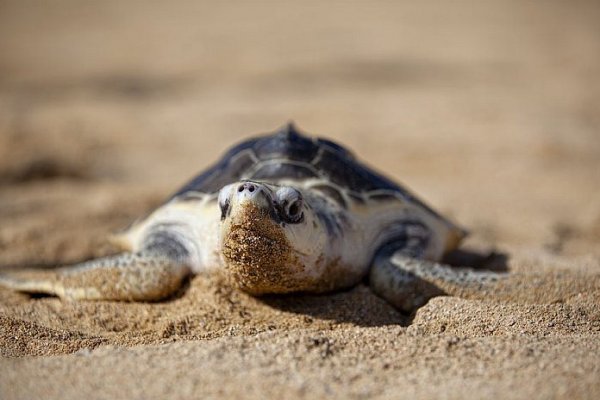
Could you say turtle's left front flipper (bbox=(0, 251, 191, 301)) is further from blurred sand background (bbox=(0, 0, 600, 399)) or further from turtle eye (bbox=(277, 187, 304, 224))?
turtle eye (bbox=(277, 187, 304, 224))

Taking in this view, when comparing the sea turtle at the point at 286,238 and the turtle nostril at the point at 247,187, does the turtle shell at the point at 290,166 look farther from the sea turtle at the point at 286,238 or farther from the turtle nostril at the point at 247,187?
the turtle nostril at the point at 247,187

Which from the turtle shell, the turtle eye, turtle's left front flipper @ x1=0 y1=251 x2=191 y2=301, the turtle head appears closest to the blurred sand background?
turtle's left front flipper @ x1=0 y1=251 x2=191 y2=301

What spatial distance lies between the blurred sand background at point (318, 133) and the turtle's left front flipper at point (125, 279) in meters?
0.07

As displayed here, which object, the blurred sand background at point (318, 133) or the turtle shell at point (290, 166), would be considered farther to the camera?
the turtle shell at point (290, 166)

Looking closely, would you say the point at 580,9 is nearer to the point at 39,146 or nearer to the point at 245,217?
the point at 39,146

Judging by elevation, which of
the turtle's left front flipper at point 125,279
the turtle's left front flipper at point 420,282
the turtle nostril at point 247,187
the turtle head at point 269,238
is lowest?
the turtle's left front flipper at point 125,279

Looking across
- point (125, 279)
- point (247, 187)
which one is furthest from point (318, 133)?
point (247, 187)

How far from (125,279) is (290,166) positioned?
93cm

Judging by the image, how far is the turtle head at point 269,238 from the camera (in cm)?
226

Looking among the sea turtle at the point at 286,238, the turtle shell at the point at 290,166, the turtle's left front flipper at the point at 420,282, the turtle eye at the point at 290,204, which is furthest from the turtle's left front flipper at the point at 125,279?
the turtle's left front flipper at the point at 420,282

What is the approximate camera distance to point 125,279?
2.92 m

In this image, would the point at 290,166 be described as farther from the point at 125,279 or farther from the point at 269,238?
the point at 125,279

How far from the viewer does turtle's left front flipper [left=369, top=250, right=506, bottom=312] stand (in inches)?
109

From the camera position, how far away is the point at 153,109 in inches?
370
